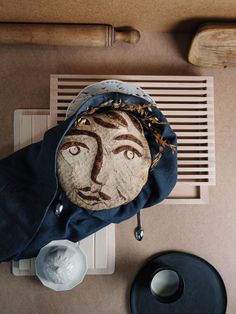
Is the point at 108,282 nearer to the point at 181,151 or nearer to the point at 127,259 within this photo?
the point at 127,259

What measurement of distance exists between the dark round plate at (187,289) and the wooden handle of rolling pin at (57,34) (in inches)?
25.2

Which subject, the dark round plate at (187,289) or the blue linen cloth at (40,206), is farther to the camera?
the dark round plate at (187,289)

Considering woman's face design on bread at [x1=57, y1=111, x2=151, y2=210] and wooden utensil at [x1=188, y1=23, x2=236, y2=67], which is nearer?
woman's face design on bread at [x1=57, y1=111, x2=151, y2=210]

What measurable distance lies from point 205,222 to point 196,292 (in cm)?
20

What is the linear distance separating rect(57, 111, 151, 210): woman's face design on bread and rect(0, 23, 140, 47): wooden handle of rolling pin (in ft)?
0.99

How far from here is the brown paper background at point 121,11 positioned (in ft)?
2.70

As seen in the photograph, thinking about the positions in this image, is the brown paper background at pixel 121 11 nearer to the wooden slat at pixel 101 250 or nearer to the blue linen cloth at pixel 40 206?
the blue linen cloth at pixel 40 206

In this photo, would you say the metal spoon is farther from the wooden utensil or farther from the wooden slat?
the wooden utensil

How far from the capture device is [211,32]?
0.87 metres

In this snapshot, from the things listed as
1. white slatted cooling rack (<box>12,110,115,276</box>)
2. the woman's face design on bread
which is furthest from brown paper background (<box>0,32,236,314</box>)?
the woman's face design on bread

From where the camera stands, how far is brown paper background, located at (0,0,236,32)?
82 cm

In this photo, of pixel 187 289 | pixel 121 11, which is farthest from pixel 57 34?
pixel 187 289

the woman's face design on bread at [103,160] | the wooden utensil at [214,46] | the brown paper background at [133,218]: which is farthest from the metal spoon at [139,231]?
the wooden utensil at [214,46]

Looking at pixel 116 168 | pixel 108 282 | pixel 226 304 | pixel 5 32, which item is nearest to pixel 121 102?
pixel 116 168
